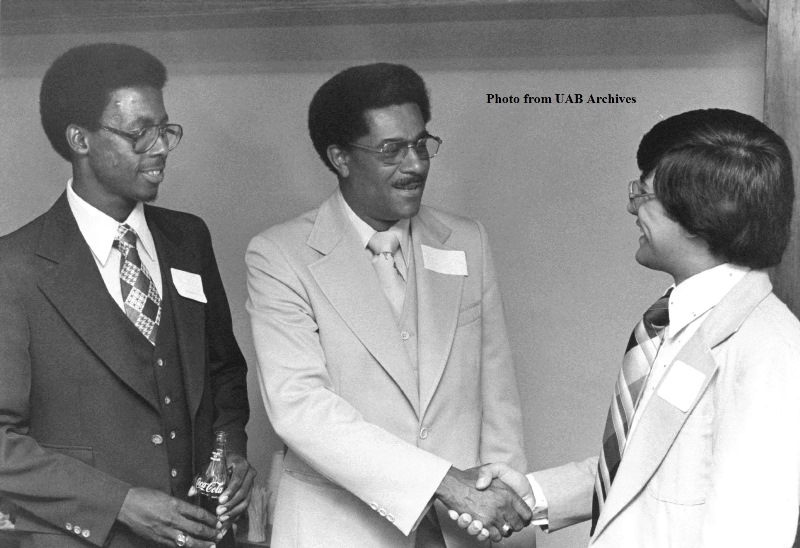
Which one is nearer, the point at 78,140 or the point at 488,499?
the point at 78,140

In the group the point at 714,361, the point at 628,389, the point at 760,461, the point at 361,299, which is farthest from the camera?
the point at 361,299

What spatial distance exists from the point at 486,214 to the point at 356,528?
121 cm

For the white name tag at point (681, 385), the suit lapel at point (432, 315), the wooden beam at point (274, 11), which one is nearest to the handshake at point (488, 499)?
the suit lapel at point (432, 315)

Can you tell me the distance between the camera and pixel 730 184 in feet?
6.23

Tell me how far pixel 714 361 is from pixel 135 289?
127cm

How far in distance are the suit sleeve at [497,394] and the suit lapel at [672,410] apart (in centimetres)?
66

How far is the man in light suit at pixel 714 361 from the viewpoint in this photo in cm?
176

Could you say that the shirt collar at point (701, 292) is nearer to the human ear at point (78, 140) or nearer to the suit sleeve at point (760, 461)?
the suit sleeve at point (760, 461)

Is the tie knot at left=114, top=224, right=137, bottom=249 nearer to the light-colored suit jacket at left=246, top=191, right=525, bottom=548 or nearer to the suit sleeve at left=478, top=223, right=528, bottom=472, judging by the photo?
the light-colored suit jacket at left=246, top=191, right=525, bottom=548

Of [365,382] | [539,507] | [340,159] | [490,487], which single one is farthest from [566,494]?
[340,159]

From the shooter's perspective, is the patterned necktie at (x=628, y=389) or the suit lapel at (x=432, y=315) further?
the suit lapel at (x=432, y=315)

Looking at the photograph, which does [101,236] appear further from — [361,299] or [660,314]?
[660,314]

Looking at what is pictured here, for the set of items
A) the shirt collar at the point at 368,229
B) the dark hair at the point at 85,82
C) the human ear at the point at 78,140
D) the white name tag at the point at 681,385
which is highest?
the dark hair at the point at 85,82

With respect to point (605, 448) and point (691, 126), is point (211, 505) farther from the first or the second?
point (691, 126)
